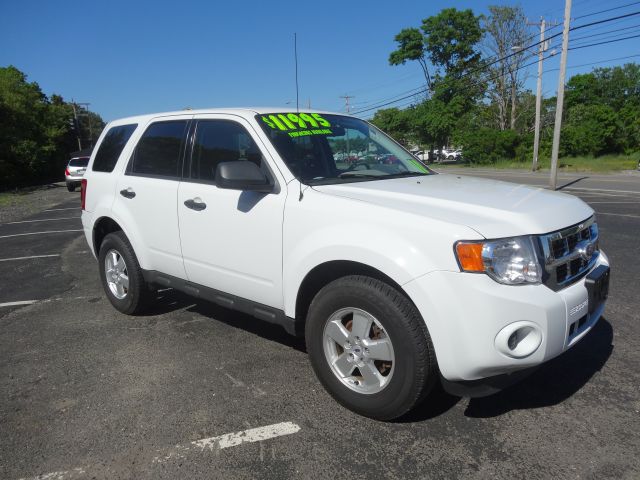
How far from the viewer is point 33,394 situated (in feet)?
10.8

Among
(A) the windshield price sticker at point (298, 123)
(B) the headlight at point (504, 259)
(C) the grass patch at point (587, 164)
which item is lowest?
(C) the grass patch at point (587, 164)

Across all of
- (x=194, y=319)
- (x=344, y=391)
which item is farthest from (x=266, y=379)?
(x=194, y=319)

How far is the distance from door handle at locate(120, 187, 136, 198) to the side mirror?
1549mm

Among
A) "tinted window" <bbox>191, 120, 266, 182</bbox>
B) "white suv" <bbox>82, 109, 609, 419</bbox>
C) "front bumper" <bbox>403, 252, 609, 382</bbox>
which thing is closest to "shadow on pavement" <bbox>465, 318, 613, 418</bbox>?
"white suv" <bbox>82, 109, 609, 419</bbox>

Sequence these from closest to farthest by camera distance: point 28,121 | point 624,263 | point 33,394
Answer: point 33,394 < point 624,263 < point 28,121

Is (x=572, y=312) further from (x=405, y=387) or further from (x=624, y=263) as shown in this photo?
(x=624, y=263)

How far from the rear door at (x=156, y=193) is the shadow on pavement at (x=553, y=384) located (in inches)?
96.5

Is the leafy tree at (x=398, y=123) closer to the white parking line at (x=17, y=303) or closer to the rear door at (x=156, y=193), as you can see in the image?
the white parking line at (x=17, y=303)

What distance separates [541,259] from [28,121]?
35.7m

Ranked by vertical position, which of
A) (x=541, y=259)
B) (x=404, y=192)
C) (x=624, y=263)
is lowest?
(x=624, y=263)

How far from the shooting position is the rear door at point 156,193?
3.92 m

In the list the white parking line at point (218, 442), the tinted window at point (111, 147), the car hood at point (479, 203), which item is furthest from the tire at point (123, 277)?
the car hood at point (479, 203)

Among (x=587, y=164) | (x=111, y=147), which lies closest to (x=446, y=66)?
(x=587, y=164)

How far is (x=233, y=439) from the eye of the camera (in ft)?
8.93
